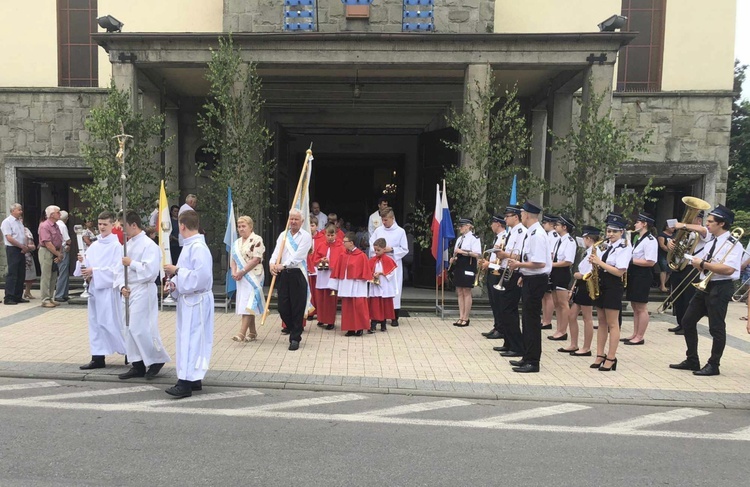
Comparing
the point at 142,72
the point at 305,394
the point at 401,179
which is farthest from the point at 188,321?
the point at 401,179

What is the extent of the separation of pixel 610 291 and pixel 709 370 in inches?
68.2

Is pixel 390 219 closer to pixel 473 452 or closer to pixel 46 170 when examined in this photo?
pixel 473 452

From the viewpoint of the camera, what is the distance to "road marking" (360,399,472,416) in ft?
17.7

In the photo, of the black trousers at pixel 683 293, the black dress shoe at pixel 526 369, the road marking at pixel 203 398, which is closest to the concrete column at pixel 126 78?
the road marking at pixel 203 398

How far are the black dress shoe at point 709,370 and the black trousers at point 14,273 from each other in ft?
40.4

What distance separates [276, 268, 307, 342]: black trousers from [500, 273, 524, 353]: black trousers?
2.84m

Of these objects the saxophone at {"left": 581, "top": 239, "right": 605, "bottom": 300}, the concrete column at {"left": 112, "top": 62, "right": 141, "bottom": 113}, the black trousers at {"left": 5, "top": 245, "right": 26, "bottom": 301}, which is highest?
the concrete column at {"left": 112, "top": 62, "right": 141, "bottom": 113}

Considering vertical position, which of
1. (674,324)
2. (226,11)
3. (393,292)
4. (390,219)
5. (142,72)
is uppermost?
(226,11)

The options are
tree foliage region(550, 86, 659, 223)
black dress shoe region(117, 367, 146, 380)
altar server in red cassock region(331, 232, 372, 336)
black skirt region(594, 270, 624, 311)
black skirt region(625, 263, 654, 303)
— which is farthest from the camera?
tree foliage region(550, 86, 659, 223)

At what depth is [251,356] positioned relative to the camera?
7457 mm

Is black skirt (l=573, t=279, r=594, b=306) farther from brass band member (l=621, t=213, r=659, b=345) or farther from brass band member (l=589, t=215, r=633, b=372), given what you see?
brass band member (l=621, t=213, r=659, b=345)

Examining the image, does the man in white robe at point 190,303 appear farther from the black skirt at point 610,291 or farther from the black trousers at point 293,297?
the black skirt at point 610,291

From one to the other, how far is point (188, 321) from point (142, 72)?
27.9ft

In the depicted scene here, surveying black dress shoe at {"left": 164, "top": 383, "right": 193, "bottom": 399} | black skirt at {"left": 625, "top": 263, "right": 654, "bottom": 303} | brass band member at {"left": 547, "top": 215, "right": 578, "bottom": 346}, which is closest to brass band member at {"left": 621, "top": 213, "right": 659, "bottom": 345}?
black skirt at {"left": 625, "top": 263, "right": 654, "bottom": 303}
